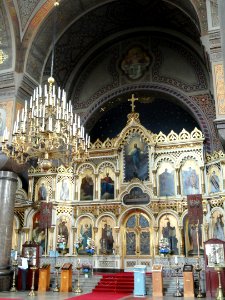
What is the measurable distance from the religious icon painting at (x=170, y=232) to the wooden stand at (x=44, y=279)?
12.9 feet

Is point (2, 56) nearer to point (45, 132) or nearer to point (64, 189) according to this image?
point (64, 189)

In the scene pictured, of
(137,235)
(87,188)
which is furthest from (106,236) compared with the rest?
(87,188)

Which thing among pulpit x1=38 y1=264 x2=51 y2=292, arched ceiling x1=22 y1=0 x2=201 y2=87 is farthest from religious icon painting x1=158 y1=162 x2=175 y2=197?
arched ceiling x1=22 y1=0 x2=201 y2=87

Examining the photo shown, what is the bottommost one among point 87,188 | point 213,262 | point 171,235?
point 213,262

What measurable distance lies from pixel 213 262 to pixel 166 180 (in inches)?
161

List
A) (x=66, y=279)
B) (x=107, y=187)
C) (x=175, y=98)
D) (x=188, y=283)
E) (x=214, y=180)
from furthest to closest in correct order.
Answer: (x=175, y=98) → (x=107, y=187) → (x=214, y=180) → (x=66, y=279) → (x=188, y=283)

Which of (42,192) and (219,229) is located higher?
(42,192)

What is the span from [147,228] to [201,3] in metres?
7.74

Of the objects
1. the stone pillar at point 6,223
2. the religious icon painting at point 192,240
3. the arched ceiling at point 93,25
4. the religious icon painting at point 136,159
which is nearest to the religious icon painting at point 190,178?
the religious icon painting at point 192,240

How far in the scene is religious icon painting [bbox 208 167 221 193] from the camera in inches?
498

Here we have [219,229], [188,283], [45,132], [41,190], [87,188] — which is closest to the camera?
[45,132]

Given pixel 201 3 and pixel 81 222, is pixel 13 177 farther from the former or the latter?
pixel 201 3

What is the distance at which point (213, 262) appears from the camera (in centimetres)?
1018

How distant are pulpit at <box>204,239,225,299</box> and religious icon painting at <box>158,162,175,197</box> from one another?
3.34 m
